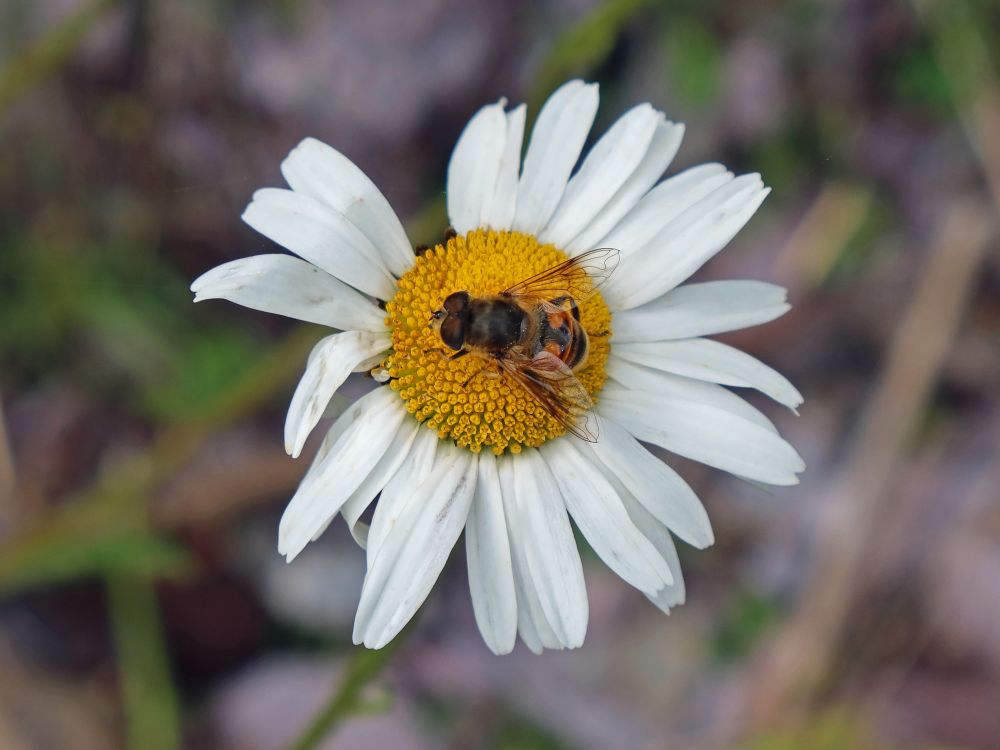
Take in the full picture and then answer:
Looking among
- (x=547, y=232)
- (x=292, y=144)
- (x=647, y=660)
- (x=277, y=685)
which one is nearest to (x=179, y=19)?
(x=292, y=144)

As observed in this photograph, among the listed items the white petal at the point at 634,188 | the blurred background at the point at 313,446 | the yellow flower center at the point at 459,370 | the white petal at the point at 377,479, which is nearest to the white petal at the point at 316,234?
the yellow flower center at the point at 459,370

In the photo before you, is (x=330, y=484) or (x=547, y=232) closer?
(x=330, y=484)

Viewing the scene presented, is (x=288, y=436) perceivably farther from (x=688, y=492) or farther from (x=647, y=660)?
(x=647, y=660)

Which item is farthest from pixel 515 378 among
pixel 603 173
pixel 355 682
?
pixel 355 682

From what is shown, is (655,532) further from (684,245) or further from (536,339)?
(684,245)

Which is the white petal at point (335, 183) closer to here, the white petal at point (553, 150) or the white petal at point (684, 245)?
the white petal at point (553, 150)
